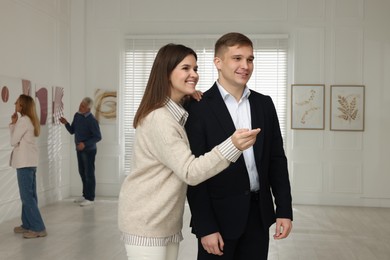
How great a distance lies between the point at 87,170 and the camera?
28.1ft

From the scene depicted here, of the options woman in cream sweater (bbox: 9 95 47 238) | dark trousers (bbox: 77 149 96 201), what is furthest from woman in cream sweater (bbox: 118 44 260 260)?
dark trousers (bbox: 77 149 96 201)

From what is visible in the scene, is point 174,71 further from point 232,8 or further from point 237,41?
point 232,8

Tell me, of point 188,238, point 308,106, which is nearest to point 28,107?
point 188,238

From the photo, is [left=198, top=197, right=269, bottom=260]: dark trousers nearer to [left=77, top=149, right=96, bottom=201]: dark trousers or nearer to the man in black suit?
the man in black suit

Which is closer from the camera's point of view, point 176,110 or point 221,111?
point 176,110

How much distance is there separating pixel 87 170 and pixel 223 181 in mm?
6486

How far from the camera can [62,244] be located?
18.9 feet

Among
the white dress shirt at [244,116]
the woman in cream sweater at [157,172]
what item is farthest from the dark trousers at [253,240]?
the woman in cream sweater at [157,172]

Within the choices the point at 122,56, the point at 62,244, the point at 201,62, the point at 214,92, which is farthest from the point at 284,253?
the point at 122,56

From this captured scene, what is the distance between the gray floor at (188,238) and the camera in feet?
17.8

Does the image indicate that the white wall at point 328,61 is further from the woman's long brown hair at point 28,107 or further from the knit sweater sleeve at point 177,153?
the knit sweater sleeve at point 177,153

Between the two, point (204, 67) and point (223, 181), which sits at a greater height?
point (204, 67)

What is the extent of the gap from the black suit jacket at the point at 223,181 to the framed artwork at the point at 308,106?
268 inches

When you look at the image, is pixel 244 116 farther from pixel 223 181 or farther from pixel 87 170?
pixel 87 170
